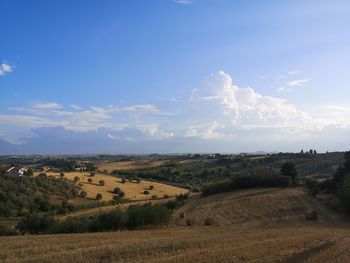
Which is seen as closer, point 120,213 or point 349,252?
point 349,252

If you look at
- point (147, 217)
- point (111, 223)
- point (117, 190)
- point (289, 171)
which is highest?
point (289, 171)

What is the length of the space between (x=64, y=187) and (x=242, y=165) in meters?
55.6

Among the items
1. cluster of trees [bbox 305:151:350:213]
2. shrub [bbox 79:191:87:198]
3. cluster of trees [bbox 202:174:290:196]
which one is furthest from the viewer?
shrub [bbox 79:191:87:198]

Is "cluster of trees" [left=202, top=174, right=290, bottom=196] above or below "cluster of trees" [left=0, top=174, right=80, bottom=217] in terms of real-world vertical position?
above

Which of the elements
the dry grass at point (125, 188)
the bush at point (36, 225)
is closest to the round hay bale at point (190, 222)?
the bush at point (36, 225)

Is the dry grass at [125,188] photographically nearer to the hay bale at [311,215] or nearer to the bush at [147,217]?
the bush at [147,217]

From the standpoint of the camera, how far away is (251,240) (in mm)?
26578

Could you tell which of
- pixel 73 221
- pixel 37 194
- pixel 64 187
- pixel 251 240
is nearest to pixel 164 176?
pixel 64 187

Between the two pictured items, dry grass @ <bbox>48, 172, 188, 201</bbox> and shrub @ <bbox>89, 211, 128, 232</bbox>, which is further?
Answer: dry grass @ <bbox>48, 172, 188, 201</bbox>

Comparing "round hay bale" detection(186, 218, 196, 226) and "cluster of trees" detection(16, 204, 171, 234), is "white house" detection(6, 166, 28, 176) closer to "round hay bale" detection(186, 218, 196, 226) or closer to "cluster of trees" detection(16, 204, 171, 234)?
"cluster of trees" detection(16, 204, 171, 234)

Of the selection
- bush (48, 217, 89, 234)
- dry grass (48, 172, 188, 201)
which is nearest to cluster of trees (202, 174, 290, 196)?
dry grass (48, 172, 188, 201)

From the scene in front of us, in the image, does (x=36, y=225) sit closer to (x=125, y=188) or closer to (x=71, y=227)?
(x=71, y=227)

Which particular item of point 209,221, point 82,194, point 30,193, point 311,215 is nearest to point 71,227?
point 209,221

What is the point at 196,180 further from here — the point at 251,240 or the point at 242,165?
the point at 251,240
